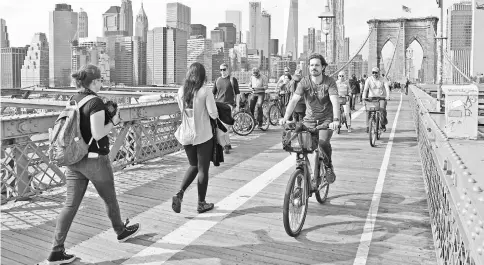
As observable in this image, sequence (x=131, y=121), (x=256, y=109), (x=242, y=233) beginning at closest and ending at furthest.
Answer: (x=242, y=233) → (x=131, y=121) → (x=256, y=109)

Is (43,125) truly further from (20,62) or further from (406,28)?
(406,28)

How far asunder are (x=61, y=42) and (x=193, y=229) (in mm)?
96896

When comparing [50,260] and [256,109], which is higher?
[256,109]

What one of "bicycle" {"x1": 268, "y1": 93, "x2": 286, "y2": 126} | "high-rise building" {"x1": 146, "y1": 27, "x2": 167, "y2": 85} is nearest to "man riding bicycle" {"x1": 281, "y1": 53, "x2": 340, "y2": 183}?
"bicycle" {"x1": 268, "y1": 93, "x2": 286, "y2": 126}

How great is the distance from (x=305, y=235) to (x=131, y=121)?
4343mm

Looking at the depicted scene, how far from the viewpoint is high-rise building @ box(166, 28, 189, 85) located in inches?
3959

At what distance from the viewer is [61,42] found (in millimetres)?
95688

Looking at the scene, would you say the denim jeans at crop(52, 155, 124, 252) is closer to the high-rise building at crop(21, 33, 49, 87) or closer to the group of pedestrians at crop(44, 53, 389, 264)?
the group of pedestrians at crop(44, 53, 389, 264)

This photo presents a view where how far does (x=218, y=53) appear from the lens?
327ft

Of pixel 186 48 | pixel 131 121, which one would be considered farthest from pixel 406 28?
pixel 131 121

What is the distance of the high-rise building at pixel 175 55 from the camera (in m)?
101

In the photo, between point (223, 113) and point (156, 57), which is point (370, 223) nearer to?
point (223, 113)

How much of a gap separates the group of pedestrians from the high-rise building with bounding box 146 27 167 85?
96.9 meters

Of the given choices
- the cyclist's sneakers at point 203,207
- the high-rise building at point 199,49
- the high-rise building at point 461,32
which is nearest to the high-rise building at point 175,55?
the high-rise building at point 199,49
